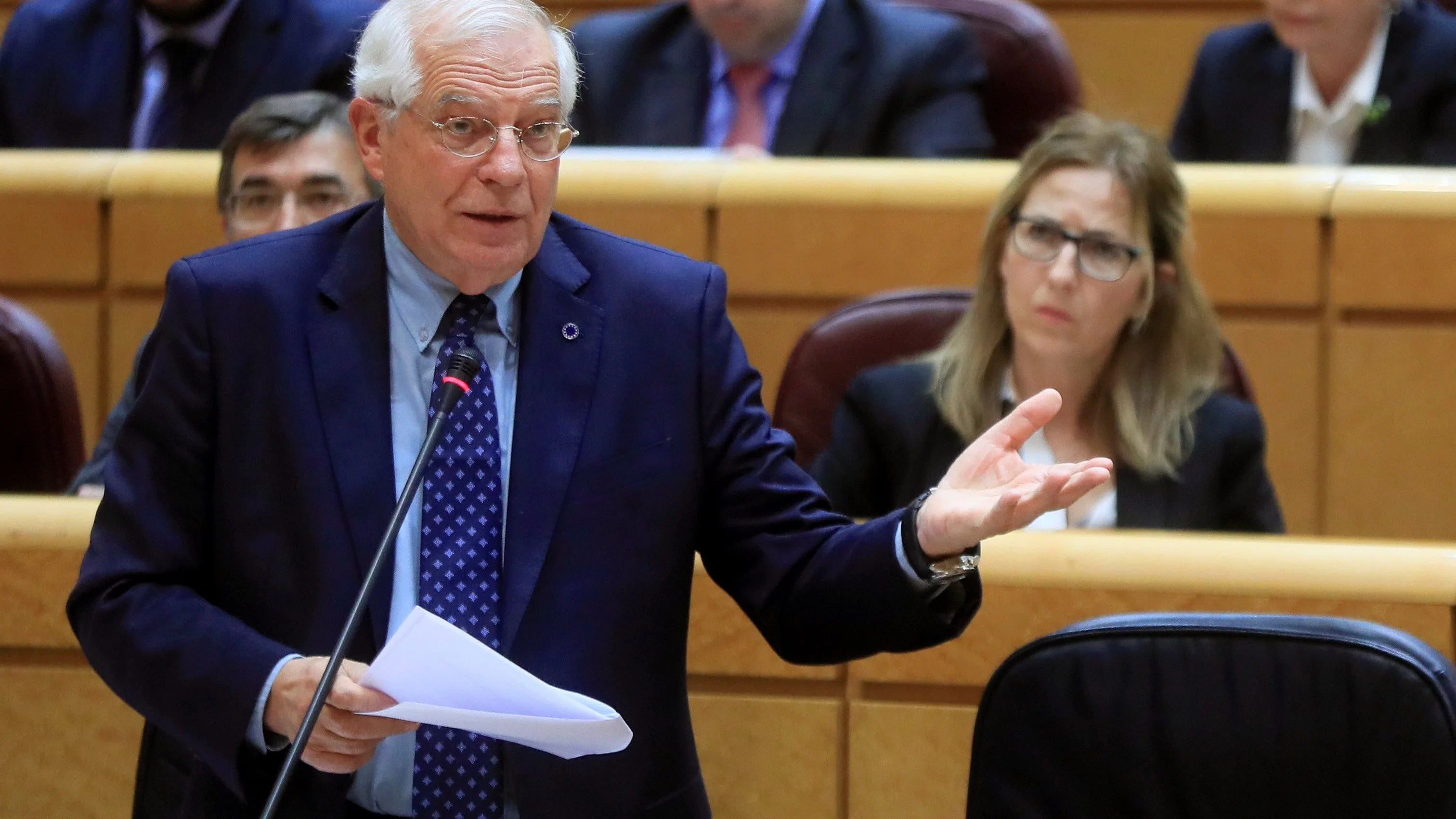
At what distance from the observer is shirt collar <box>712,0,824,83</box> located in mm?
2699

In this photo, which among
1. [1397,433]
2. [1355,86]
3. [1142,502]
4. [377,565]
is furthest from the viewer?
[1355,86]

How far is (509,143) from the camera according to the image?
117 cm

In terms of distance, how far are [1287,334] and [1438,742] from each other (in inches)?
52.8

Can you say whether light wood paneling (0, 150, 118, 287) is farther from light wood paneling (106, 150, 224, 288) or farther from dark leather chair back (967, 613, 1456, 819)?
dark leather chair back (967, 613, 1456, 819)

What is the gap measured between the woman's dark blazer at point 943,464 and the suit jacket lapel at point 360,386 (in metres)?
0.82

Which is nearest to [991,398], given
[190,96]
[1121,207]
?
[1121,207]

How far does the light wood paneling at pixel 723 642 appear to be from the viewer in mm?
1585

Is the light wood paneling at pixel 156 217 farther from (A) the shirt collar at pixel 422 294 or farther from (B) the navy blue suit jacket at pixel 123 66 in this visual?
(A) the shirt collar at pixel 422 294

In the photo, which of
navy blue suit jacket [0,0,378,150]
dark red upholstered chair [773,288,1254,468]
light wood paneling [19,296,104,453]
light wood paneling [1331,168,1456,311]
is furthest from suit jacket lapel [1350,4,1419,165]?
light wood paneling [19,296,104,453]

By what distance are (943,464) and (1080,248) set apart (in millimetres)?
286

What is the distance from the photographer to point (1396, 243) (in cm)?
226

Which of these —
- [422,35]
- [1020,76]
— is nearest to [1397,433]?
[1020,76]

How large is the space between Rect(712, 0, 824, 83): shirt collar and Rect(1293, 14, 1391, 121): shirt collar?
755 millimetres

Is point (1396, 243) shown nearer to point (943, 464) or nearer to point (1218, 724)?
point (943, 464)
